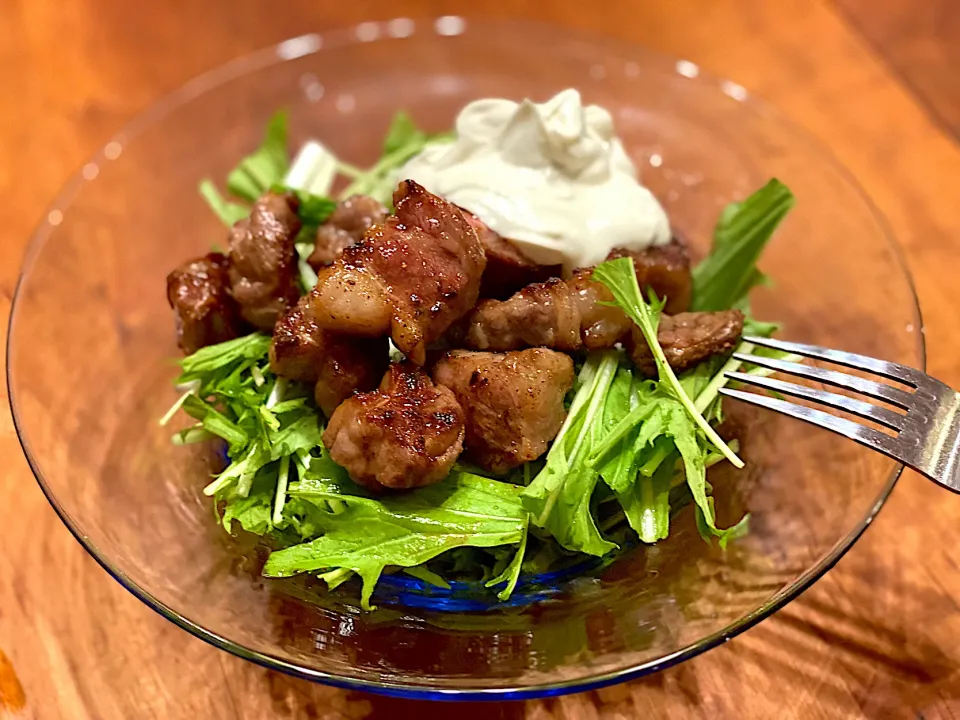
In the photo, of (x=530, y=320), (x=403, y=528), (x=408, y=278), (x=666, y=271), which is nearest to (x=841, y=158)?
(x=666, y=271)

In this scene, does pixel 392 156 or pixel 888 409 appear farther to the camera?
pixel 392 156

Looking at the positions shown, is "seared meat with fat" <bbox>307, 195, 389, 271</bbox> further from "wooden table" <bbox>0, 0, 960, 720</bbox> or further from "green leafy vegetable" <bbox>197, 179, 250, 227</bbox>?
"wooden table" <bbox>0, 0, 960, 720</bbox>

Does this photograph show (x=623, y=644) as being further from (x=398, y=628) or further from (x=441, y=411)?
(x=441, y=411)

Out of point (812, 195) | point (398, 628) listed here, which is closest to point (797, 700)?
point (398, 628)

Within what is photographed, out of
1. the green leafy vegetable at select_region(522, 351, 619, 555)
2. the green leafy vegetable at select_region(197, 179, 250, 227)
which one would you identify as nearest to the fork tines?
the green leafy vegetable at select_region(522, 351, 619, 555)

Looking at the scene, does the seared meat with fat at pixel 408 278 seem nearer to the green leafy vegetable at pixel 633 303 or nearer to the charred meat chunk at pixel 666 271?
the green leafy vegetable at pixel 633 303

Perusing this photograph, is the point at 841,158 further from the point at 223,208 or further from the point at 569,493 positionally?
the point at 223,208

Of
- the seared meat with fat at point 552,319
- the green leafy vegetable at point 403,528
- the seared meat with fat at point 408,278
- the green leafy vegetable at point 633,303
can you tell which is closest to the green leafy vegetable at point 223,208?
the seared meat with fat at point 408,278

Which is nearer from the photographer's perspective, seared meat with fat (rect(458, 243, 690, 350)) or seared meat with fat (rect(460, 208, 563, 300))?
seared meat with fat (rect(458, 243, 690, 350))
